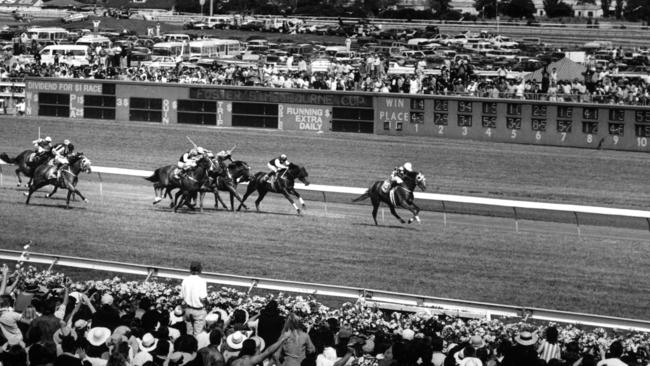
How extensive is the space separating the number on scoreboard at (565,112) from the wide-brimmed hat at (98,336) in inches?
1096

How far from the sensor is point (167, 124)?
43688mm

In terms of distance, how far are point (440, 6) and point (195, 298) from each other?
10013 cm

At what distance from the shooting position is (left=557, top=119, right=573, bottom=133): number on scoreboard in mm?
38938

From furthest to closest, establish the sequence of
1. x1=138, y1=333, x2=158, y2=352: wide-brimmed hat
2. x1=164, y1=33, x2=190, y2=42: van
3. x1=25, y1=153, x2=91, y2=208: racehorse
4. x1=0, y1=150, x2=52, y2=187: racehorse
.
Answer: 1. x1=164, y1=33, x2=190, y2=42: van
2. x1=0, y1=150, x2=52, y2=187: racehorse
3. x1=25, y1=153, x2=91, y2=208: racehorse
4. x1=138, y1=333, x2=158, y2=352: wide-brimmed hat

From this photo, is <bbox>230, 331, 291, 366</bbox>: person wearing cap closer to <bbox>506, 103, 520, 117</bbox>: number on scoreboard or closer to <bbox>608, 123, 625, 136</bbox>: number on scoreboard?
<bbox>608, 123, 625, 136</bbox>: number on scoreboard

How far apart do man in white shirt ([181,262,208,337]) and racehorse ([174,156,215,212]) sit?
12.2 meters

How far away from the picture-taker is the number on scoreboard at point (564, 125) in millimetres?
38938

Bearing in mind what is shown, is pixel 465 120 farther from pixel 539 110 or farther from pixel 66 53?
pixel 66 53

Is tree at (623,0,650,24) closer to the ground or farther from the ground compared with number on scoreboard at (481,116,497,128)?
farther from the ground

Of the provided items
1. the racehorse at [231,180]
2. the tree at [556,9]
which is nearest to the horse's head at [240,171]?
the racehorse at [231,180]

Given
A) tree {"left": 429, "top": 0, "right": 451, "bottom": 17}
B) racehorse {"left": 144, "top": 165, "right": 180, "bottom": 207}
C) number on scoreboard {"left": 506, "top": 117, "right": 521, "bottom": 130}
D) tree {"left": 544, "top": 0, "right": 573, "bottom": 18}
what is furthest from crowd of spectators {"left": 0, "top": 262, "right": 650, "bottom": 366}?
tree {"left": 544, "top": 0, "right": 573, "bottom": 18}

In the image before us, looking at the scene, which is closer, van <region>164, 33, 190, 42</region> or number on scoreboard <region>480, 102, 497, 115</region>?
number on scoreboard <region>480, 102, 497, 115</region>

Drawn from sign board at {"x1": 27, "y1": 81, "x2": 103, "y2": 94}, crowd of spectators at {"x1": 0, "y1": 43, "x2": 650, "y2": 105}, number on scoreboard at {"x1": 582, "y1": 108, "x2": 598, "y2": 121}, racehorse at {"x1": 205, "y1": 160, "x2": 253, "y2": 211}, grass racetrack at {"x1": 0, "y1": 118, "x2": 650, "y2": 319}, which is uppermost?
crowd of spectators at {"x1": 0, "y1": 43, "x2": 650, "y2": 105}

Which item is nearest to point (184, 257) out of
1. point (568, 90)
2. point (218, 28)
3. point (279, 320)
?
point (279, 320)
